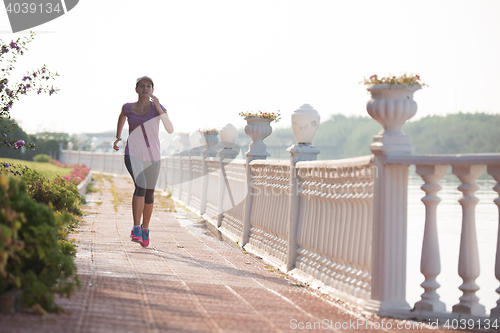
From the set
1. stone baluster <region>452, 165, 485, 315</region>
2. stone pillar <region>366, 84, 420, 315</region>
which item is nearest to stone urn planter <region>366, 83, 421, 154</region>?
stone pillar <region>366, 84, 420, 315</region>

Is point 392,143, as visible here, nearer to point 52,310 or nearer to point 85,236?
point 52,310

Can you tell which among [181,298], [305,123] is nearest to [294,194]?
[305,123]

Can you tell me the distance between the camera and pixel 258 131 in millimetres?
7637

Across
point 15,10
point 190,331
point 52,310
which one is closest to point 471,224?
point 190,331

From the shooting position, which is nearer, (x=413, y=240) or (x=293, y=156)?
(x=293, y=156)

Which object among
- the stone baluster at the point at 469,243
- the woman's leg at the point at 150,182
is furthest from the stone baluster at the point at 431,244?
the woman's leg at the point at 150,182

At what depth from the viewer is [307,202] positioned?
553 centimetres

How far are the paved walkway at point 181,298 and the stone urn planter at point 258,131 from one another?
1.41 metres

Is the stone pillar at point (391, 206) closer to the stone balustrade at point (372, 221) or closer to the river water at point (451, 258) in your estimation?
the stone balustrade at point (372, 221)

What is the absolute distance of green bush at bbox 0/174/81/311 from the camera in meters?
2.79

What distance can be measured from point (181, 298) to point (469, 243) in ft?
6.45

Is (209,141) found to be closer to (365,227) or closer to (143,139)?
(143,139)

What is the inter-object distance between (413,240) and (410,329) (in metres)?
13.1

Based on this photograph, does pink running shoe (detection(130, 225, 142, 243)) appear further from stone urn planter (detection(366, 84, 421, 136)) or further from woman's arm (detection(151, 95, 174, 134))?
stone urn planter (detection(366, 84, 421, 136))
